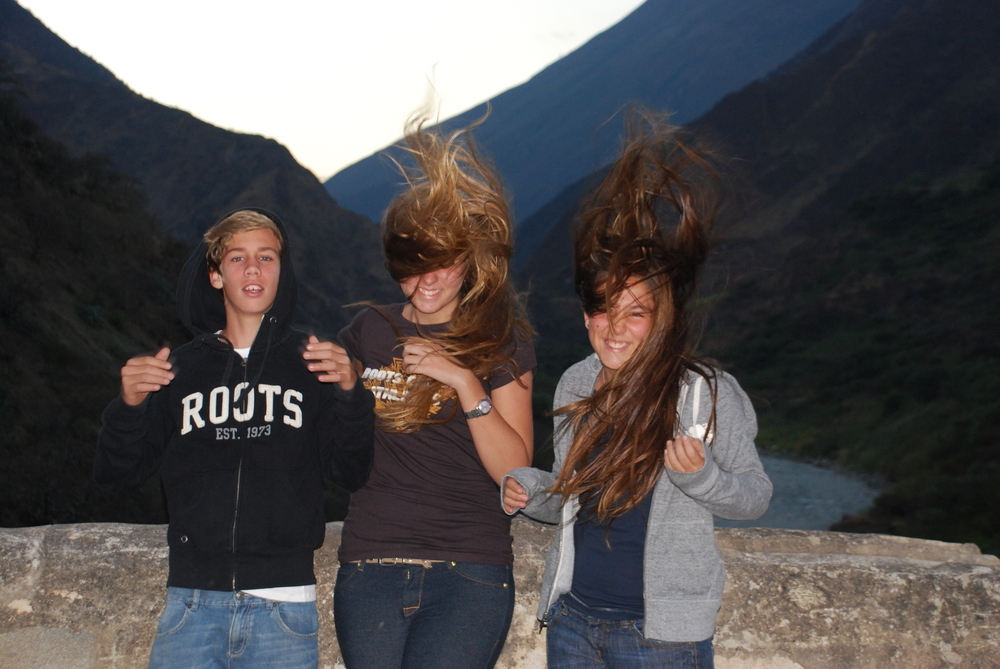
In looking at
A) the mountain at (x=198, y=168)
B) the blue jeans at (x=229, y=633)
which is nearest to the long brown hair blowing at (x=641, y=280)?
the blue jeans at (x=229, y=633)

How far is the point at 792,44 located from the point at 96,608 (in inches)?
4219

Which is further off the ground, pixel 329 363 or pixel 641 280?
pixel 641 280

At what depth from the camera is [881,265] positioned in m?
49.5

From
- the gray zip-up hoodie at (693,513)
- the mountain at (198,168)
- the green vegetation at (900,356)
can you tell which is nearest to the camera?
the gray zip-up hoodie at (693,513)

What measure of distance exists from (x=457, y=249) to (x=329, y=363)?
0.56 metres

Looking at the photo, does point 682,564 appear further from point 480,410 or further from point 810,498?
point 810,498

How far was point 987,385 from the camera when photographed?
33375mm

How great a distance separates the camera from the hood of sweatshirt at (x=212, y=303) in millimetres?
2484

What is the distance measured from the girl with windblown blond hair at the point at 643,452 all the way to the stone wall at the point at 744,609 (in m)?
0.49

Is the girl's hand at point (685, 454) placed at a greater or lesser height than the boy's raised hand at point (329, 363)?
lesser

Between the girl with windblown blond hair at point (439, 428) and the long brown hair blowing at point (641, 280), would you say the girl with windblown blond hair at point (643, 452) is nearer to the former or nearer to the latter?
the long brown hair blowing at point (641, 280)

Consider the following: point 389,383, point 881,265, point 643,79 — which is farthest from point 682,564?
point 643,79

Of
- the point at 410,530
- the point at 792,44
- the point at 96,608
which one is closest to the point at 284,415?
the point at 410,530

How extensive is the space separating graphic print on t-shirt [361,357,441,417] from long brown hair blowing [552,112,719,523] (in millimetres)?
463
